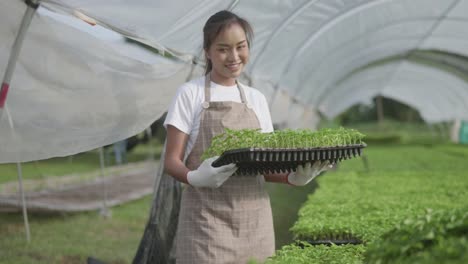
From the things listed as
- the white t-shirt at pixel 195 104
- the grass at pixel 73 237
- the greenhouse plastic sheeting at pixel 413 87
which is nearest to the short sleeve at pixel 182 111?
the white t-shirt at pixel 195 104

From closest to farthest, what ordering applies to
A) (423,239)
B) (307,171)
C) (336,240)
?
(423,239) → (307,171) → (336,240)

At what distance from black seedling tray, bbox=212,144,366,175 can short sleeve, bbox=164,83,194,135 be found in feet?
1.01

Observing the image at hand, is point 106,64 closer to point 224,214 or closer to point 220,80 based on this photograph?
point 220,80

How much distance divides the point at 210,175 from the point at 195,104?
43cm

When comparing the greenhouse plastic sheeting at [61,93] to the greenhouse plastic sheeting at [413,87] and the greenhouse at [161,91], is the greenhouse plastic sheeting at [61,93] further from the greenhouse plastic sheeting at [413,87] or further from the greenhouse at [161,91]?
the greenhouse plastic sheeting at [413,87]

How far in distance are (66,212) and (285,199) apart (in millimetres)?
3807

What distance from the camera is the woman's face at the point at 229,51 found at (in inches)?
111

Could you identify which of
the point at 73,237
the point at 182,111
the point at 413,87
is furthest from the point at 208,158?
the point at 413,87

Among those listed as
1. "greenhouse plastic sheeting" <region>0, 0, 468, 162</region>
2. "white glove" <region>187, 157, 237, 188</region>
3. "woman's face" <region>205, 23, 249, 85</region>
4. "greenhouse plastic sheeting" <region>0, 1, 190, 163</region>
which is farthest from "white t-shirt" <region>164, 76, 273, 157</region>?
"greenhouse plastic sheeting" <region>0, 1, 190, 163</region>

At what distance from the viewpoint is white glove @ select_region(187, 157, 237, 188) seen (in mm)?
2607

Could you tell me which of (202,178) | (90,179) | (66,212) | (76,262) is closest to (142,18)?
(202,178)

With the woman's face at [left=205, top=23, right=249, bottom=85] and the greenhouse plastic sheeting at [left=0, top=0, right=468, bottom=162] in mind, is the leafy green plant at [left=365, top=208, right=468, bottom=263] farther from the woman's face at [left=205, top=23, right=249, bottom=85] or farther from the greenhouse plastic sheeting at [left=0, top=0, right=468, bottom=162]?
the greenhouse plastic sheeting at [left=0, top=0, right=468, bottom=162]

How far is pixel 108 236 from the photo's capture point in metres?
7.95

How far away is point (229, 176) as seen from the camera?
2732mm
